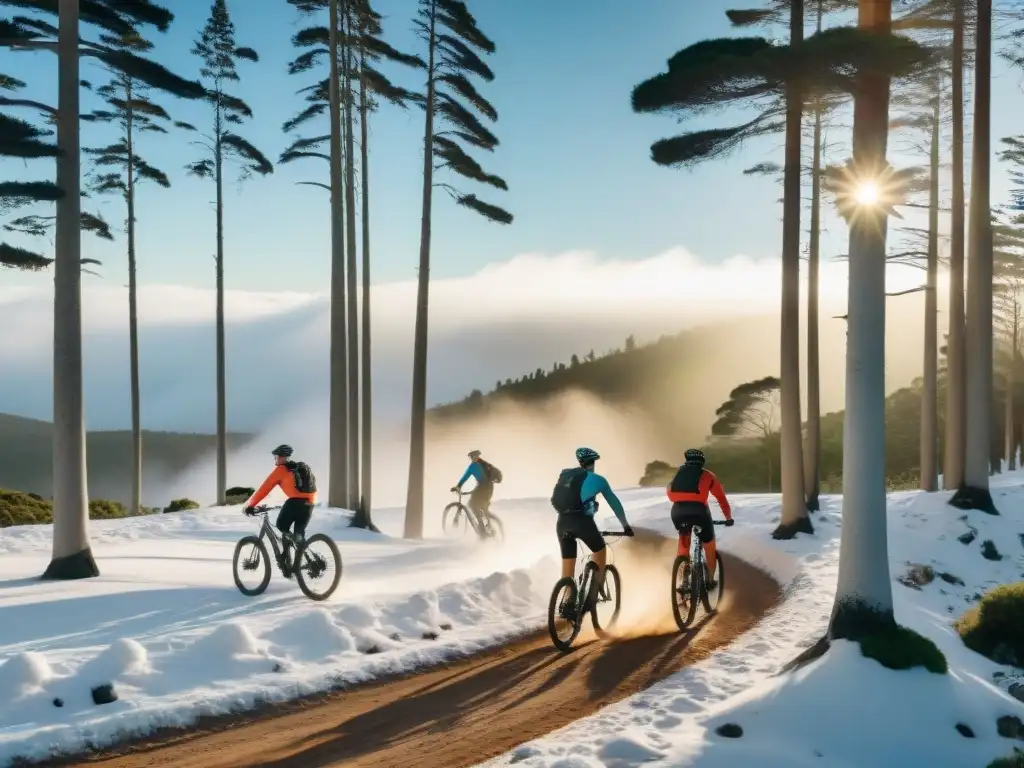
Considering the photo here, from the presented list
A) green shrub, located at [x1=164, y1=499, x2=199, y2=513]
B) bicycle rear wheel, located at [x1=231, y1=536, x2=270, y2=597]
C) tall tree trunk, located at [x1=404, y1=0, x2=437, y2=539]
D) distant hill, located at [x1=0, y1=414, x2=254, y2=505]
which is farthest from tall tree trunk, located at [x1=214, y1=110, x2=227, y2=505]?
distant hill, located at [x1=0, y1=414, x2=254, y2=505]

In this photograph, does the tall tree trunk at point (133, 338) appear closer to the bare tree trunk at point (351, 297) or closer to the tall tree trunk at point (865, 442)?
the bare tree trunk at point (351, 297)

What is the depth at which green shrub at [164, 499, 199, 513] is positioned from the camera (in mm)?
30828

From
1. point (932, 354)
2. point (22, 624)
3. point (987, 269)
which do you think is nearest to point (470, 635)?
point (22, 624)

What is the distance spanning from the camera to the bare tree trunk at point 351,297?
25656 millimetres

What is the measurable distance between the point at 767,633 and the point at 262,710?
6407 millimetres

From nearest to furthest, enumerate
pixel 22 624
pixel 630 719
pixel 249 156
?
pixel 630 719 < pixel 22 624 < pixel 249 156

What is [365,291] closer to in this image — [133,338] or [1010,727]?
[133,338]

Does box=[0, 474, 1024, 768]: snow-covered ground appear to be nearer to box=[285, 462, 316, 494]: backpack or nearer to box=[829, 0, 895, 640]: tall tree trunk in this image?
box=[829, 0, 895, 640]: tall tree trunk

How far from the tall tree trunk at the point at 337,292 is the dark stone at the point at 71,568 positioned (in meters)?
11.0

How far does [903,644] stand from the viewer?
8273mm

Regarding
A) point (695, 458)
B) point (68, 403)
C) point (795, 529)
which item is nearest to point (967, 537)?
point (795, 529)

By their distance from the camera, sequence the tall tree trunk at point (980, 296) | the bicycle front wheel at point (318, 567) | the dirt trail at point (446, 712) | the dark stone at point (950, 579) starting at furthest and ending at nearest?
the tall tree trunk at point (980, 296)
the dark stone at point (950, 579)
the bicycle front wheel at point (318, 567)
the dirt trail at point (446, 712)

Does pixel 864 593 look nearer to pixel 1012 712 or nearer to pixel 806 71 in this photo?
pixel 1012 712

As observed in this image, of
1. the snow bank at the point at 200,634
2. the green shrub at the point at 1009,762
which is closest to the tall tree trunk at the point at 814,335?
the snow bank at the point at 200,634
